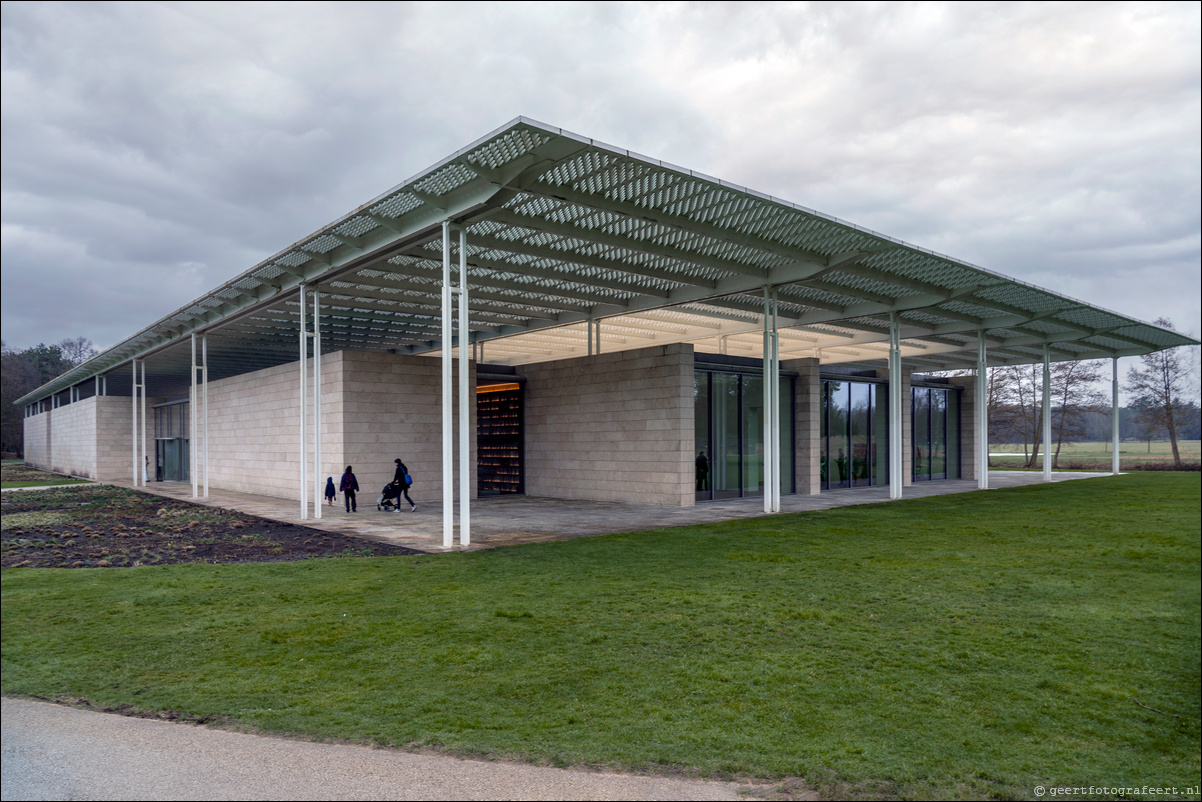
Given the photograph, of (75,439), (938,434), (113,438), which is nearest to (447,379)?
(938,434)

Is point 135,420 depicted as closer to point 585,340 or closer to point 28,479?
point 585,340

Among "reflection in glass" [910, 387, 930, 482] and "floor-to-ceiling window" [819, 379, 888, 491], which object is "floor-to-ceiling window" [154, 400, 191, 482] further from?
"reflection in glass" [910, 387, 930, 482]

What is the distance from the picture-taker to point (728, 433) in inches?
947

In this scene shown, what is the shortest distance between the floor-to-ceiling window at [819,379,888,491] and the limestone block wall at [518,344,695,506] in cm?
835

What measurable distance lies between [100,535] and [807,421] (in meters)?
24.0

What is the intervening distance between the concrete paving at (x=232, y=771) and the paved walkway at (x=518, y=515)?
9.19 metres

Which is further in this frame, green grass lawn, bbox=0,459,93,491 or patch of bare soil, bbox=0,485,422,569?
green grass lawn, bbox=0,459,93,491

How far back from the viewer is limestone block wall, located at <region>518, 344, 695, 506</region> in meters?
21.6

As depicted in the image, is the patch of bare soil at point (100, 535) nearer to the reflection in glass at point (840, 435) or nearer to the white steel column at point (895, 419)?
the white steel column at point (895, 419)

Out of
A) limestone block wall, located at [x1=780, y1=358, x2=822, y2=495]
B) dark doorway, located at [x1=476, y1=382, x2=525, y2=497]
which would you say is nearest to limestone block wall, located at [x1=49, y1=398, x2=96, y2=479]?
dark doorway, located at [x1=476, y1=382, x2=525, y2=497]

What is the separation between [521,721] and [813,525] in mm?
12673

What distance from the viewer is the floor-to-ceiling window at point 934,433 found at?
3338 centimetres

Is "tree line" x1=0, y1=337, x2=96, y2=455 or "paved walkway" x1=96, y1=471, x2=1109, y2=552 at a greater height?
"tree line" x1=0, y1=337, x2=96, y2=455

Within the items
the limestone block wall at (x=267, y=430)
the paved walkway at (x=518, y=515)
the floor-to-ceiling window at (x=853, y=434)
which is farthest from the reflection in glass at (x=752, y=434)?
the limestone block wall at (x=267, y=430)
